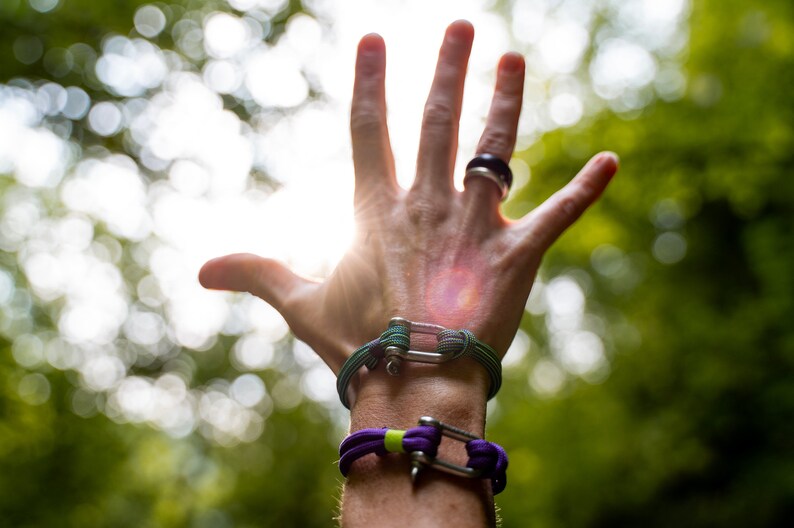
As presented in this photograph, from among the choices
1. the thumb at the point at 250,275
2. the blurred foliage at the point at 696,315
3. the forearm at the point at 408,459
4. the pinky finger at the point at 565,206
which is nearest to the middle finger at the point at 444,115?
the pinky finger at the point at 565,206

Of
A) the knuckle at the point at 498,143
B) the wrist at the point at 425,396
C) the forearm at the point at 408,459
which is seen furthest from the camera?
the knuckle at the point at 498,143

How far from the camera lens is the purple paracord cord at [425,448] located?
4.33 ft

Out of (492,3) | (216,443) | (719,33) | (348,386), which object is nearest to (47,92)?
(492,3)

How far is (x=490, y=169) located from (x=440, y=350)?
0.58 meters

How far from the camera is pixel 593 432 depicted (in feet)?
40.8

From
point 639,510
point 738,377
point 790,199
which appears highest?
point 790,199

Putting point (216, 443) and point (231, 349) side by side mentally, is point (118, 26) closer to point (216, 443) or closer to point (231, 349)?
point (231, 349)

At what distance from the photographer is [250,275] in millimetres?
1900

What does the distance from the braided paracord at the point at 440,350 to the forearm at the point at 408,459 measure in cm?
3

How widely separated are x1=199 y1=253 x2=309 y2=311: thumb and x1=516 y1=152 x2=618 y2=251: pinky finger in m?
0.62

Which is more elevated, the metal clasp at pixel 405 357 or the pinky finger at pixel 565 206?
the pinky finger at pixel 565 206

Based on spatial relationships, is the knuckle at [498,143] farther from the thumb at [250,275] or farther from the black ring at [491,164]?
the thumb at [250,275]

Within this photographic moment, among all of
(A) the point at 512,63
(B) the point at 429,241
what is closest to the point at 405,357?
(B) the point at 429,241

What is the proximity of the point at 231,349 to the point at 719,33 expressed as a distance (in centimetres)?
1466
